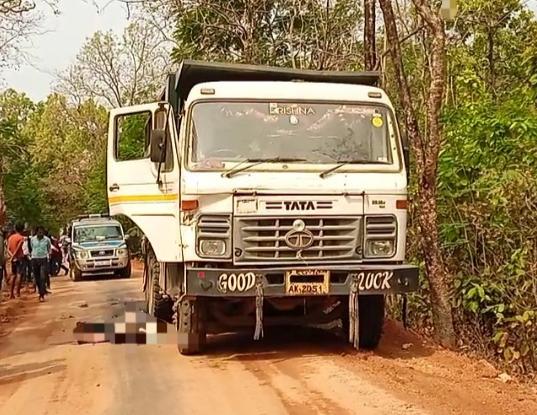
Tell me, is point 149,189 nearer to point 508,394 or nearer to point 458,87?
point 508,394

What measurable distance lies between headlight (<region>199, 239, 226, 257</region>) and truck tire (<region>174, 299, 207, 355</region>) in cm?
76

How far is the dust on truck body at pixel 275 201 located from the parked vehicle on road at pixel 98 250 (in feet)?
53.0

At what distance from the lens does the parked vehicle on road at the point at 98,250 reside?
25.7 m

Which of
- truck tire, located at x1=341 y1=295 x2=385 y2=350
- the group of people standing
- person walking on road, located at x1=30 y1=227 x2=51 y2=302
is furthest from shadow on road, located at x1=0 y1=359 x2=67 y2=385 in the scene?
person walking on road, located at x1=30 y1=227 x2=51 y2=302

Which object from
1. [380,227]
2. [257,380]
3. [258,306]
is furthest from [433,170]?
[257,380]

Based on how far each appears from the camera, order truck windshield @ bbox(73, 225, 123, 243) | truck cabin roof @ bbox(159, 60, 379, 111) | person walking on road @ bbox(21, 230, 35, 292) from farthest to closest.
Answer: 1. truck windshield @ bbox(73, 225, 123, 243)
2. person walking on road @ bbox(21, 230, 35, 292)
3. truck cabin roof @ bbox(159, 60, 379, 111)

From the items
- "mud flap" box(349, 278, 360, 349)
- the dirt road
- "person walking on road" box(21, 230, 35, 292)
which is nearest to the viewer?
the dirt road

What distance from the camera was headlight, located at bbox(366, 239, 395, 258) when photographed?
357 inches

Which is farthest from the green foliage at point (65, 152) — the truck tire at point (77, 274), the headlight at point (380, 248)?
the headlight at point (380, 248)

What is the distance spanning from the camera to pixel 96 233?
2614 cm

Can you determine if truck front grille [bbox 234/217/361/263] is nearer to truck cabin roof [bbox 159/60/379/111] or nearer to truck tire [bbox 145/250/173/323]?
truck cabin roof [bbox 159/60/379/111]

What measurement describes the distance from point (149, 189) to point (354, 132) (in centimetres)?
248

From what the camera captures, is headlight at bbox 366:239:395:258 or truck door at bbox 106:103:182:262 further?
truck door at bbox 106:103:182:262

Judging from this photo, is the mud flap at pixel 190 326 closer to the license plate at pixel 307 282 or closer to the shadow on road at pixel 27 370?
the license plate at pixel 307 282
